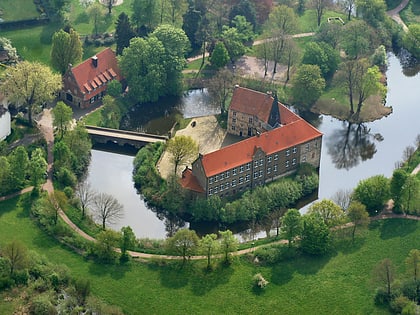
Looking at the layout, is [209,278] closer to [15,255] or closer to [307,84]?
[15,255]

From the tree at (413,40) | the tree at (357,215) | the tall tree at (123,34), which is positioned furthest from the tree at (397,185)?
the tall tree at (123,34)

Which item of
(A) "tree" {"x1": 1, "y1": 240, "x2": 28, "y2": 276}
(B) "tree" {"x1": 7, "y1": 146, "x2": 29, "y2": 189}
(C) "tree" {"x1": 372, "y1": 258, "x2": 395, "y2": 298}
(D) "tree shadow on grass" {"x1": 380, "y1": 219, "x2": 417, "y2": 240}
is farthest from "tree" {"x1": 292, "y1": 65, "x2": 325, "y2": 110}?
(A) "tree" {"x1": 1, "y1": 240, "x2": 28, "y2": 276}

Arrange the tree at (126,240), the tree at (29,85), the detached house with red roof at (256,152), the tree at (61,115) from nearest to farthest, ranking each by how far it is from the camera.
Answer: the tree at (126,240) < the detached house with red roof at (256,152) < the tree at (61,115) < the tree at (29,85)

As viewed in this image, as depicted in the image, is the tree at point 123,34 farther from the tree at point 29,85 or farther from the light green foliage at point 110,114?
the tree at point 29,85

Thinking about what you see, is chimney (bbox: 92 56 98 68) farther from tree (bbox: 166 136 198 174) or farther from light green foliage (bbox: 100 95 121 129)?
tree (bbox: 166 136 198 174)

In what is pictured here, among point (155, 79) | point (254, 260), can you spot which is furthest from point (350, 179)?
point (155, 79)

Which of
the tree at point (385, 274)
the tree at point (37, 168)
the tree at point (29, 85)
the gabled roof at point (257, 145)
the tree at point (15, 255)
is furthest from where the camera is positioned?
the tree at point (29, 85)
